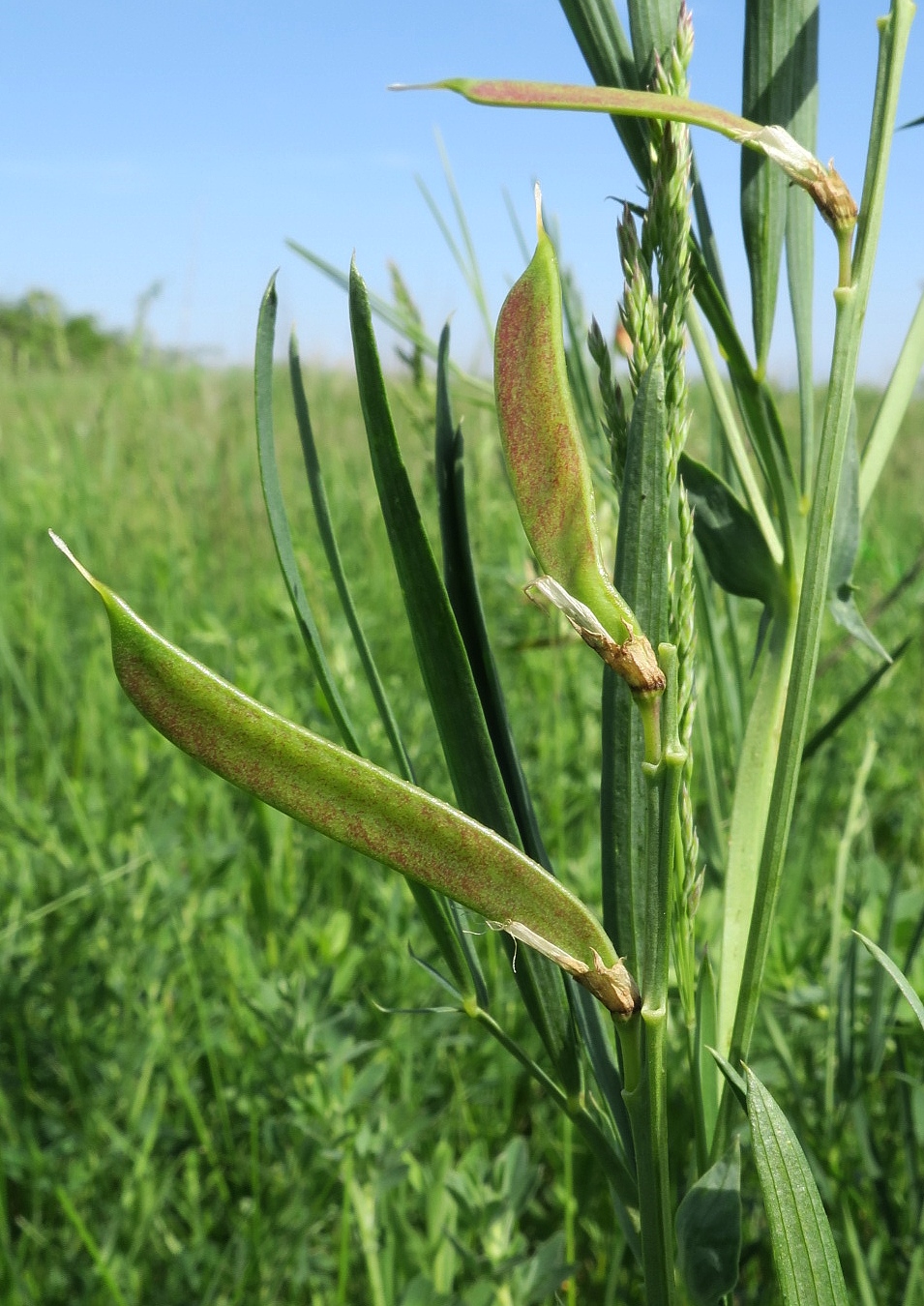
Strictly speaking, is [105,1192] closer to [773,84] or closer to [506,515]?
[773,84]

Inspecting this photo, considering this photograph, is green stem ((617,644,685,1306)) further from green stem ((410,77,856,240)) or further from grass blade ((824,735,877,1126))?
grass blade ((824,735,877,1126))

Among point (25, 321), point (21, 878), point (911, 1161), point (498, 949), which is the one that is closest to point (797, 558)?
point (911, 1161)

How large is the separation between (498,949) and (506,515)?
128 centimetres

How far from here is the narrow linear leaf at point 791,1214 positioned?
32 centimetres

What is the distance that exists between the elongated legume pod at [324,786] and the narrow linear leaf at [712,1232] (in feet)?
0.44

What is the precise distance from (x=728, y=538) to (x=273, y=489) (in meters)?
0.21

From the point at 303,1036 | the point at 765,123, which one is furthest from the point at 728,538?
the point at 303,1036

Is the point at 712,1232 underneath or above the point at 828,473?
underneath

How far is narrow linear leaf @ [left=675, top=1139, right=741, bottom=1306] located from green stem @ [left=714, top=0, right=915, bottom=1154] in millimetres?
67

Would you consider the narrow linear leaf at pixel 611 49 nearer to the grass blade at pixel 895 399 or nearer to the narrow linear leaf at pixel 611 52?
the narrow linear leaf at pixel 611 52

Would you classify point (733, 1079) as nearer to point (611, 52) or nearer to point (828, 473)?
point (828, 473)

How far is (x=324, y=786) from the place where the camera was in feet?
0.96

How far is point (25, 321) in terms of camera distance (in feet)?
10.8

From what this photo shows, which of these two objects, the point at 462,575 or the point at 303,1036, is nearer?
the point at 462,575
